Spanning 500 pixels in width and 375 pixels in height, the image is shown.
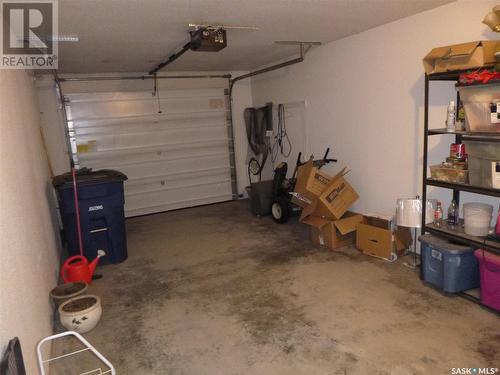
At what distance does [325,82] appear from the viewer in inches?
181

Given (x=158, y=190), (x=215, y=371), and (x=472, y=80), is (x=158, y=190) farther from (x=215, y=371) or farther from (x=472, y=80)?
(x=472, y=80)

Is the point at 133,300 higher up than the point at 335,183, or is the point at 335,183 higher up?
the point at 335,183

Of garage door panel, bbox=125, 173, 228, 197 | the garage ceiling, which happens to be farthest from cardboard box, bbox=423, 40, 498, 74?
garage door panel, bbox=125, 173, 228, 197

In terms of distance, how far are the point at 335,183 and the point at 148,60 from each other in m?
2.87

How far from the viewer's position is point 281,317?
2686 millimetres

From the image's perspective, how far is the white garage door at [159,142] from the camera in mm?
5609

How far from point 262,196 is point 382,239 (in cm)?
212

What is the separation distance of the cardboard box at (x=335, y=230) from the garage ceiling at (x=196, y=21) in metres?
1.97

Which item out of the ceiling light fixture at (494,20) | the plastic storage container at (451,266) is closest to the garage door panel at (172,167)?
the plastic storage container at (451,266)

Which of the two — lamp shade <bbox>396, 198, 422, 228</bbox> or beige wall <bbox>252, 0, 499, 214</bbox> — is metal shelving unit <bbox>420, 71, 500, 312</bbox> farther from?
beige wall <bbox>252, 0, 499, 214</bbox>

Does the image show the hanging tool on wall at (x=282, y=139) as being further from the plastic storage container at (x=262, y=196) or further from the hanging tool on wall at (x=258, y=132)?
the plastic storage container at (x=262, y=196)

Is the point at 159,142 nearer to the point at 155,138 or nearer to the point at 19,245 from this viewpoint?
the point at 155,138

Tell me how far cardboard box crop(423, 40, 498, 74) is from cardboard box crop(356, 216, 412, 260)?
1.54m

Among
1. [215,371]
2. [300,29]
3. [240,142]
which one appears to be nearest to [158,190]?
[240,142]
